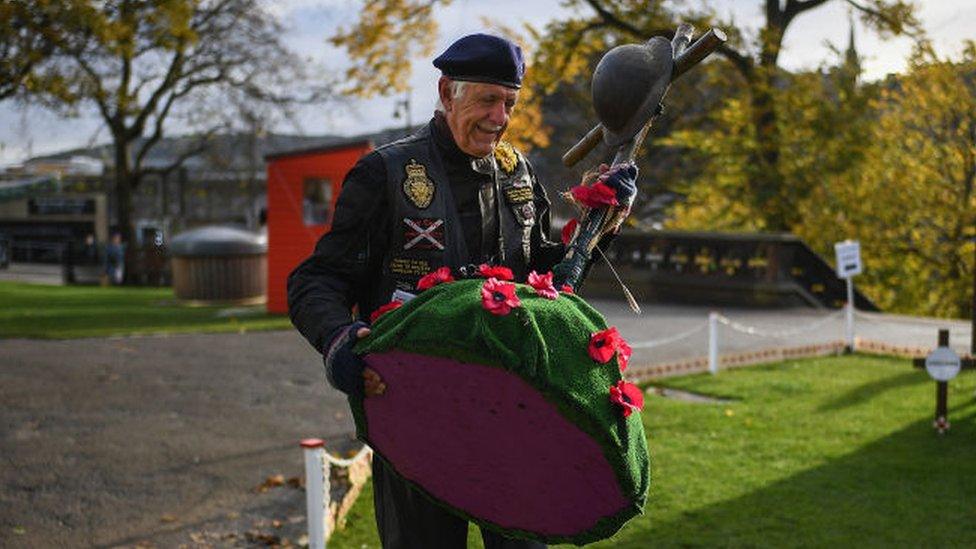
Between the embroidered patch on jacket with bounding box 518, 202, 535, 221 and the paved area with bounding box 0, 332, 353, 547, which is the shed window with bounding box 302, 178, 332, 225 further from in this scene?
the embroidered patch on jacket with bounding box 518, 202, 535, 221

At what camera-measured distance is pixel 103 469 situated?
7016 millimetres

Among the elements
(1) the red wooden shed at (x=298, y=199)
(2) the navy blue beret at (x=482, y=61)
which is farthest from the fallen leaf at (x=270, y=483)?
(1) the red wooden shed at (x=298, y=199)

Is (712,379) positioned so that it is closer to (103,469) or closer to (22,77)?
(103,469)

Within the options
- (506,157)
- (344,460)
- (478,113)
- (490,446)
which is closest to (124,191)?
(344,460)

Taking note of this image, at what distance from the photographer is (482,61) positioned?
8.68 ft

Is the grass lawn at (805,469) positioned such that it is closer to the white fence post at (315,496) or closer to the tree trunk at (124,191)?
the white fence post at (315,496)

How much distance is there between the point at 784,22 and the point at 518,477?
65.9 ft

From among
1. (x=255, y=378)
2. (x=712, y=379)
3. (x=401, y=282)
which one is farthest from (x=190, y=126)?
(x=401, y=282)

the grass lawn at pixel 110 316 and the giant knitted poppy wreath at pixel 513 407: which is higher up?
the giant knitted poppy wreath at pixel 513 407

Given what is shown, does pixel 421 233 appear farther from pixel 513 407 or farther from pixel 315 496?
pixel 315 496

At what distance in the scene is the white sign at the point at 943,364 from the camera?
804cm

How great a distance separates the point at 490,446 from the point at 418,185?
0.87 meters

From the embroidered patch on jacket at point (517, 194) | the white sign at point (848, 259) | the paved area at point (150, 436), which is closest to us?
the embroidered patch on jacket at point (517, 194)

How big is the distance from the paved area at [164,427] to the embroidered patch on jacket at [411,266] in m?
3.45
